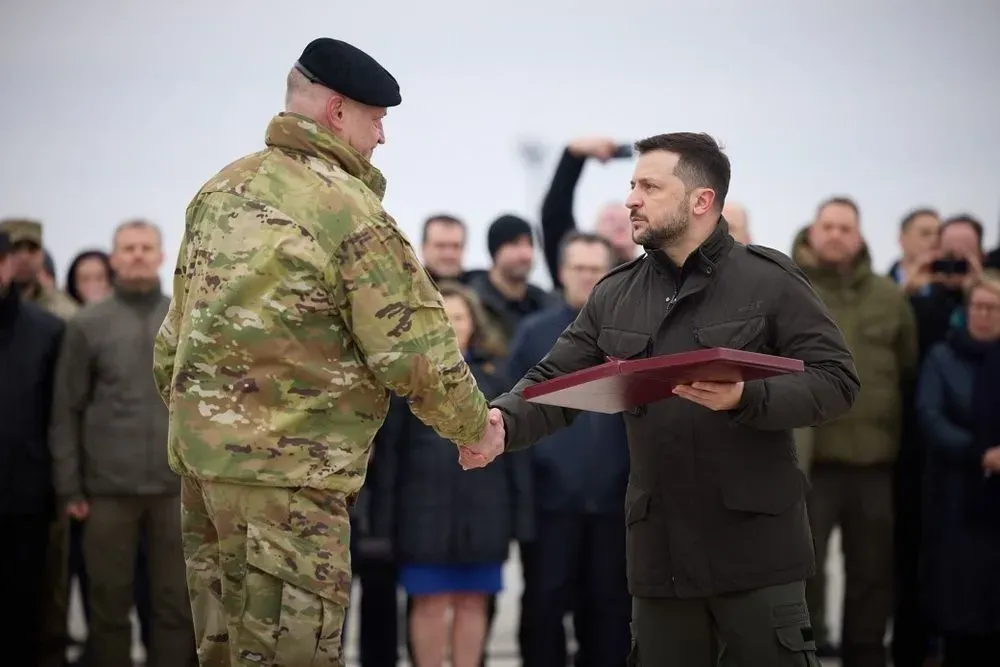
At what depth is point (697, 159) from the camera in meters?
3.95

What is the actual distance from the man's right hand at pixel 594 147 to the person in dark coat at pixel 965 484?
1.68 m

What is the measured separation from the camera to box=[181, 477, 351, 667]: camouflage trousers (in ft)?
11.6

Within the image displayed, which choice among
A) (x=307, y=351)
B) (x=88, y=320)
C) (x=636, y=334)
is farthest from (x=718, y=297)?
(x=88, y=320)

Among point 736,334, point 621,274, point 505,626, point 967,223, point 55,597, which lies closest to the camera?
point 736,334

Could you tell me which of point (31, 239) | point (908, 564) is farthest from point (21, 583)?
point (908, 564)

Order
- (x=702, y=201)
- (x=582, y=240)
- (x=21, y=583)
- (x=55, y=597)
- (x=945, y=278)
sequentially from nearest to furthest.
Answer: (x=702, y=201)
(x=21, y=583)
(x=582, y=240)
(x=55, y=597)
(x=945, y=278)

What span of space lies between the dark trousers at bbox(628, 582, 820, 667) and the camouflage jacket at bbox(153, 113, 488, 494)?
0.86 m

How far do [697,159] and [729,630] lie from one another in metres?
1.25

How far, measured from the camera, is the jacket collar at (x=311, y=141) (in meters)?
3.68

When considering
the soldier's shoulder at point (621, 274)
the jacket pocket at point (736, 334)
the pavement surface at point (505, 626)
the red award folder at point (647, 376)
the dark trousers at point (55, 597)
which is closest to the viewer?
the red award folder at point (647, 376)

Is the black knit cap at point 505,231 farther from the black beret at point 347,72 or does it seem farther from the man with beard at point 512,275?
the black beret at point 347,72

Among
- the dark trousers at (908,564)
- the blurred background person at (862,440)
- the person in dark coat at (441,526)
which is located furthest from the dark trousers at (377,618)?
the dark trousers at (908,564)

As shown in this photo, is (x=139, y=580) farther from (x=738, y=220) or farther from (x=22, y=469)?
(x=738, y=220)

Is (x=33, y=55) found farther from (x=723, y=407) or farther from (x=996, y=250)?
(x=723, y=407)
